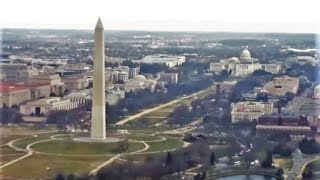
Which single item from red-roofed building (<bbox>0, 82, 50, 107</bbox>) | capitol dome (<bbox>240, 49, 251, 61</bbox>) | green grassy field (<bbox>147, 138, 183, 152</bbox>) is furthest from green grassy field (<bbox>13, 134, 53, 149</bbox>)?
capitol dome (<bbox>240, 49, 251, 61</bbox>)

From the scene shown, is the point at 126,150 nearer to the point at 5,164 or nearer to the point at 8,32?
the point at 5,164

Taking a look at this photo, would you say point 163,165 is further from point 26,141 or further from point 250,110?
point 26,141

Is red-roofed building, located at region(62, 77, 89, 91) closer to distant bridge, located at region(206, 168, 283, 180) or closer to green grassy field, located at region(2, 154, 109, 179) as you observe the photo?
green grassy field, located at region(2, 154, 109, 179)

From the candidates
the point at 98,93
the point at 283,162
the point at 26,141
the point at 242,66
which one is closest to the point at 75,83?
the point at 98,93

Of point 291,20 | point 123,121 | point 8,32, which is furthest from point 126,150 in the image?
point 291,20

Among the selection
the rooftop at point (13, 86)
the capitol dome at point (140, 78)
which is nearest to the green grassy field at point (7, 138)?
the rooftop at point (13, 86)
